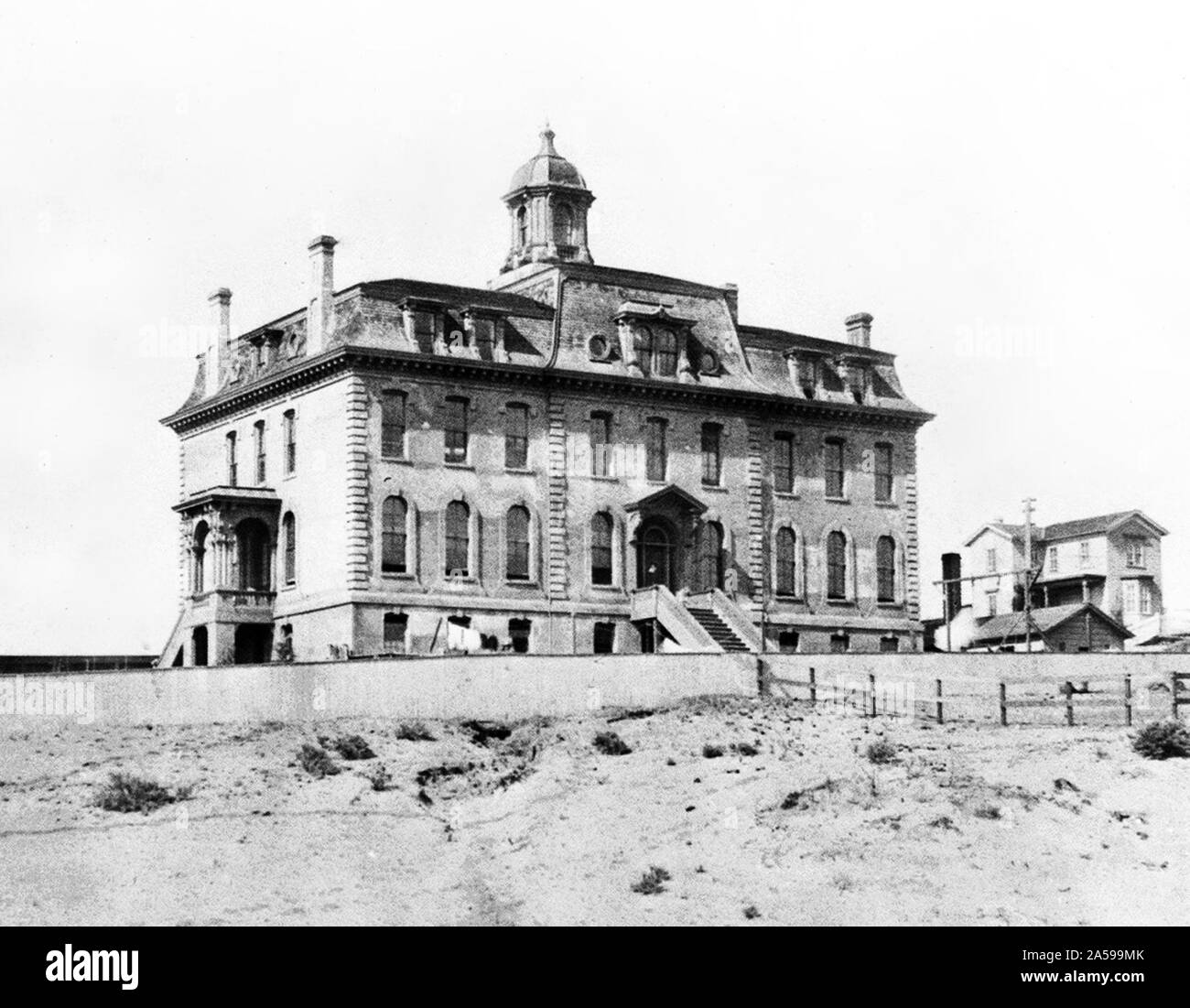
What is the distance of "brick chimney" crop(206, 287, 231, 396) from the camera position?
6119cm

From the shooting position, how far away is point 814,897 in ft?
100

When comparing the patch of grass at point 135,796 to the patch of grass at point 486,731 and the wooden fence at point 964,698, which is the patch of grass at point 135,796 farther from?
Result: the wooden fence at point 964,698

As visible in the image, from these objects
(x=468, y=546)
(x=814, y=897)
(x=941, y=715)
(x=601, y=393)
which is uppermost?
(x=601, y=393)

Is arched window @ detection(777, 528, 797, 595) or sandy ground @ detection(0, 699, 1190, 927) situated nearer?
sandy ground @ detection(0, 699, 1190, 927)

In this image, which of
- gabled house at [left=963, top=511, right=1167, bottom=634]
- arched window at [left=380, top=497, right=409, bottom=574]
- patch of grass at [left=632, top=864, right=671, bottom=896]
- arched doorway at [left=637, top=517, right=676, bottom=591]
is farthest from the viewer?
gabled house at [left=963, top=511, right=1167, bottom=634]

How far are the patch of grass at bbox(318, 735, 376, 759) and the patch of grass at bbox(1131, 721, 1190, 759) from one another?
14672 millimetres

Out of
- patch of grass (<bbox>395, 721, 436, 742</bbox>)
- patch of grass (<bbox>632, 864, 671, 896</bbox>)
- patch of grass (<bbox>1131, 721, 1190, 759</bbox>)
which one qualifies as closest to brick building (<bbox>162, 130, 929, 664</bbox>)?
patch of grass (<bbox>395, 721, 436, 742</bbox>)

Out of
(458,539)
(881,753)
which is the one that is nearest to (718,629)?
(458,539)

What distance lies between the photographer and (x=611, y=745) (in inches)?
1614

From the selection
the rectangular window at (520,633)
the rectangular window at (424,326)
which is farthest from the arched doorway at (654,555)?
the rectangular window at (424,326)

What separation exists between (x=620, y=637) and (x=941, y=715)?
1572 cm

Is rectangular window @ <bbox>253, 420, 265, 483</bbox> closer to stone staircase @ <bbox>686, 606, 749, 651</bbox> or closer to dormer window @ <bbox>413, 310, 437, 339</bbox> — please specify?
dormer window @ <bbox>413, 310, 437, 339</bbox>
